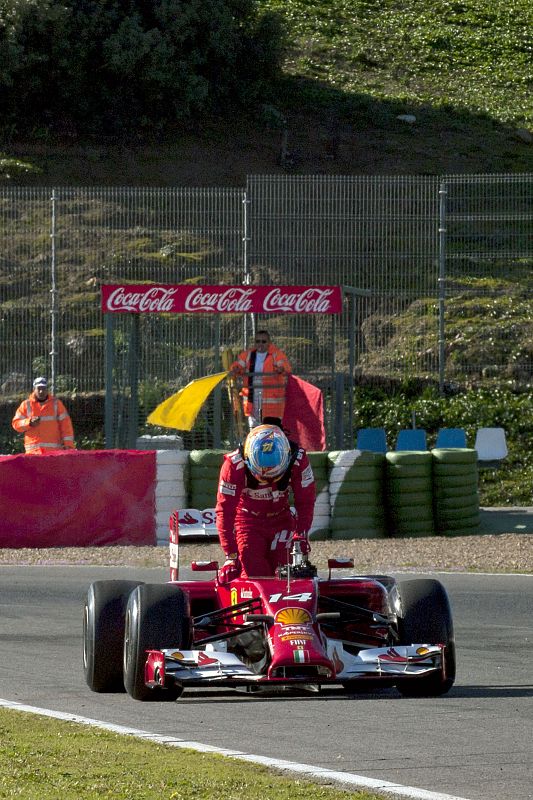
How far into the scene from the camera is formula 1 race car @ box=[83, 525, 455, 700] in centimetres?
738

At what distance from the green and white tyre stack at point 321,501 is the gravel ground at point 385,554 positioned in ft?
0.71

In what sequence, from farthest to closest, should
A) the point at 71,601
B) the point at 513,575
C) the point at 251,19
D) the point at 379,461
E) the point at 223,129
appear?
the point at 251,19 → the point at 223,129 → the point at 379,461 → the point at 513,575 → the point at 71,601

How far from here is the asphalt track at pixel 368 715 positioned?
591 cm

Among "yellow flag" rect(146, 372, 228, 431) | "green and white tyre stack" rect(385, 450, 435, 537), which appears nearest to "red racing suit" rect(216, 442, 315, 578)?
"green and white tyre stack" rect(385, 450, 435, 537)

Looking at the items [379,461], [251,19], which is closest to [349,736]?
[379,461]

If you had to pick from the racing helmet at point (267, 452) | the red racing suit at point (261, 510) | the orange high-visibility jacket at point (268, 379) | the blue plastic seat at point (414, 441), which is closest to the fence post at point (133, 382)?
the orange high-visibility jacket at point (268, 379)

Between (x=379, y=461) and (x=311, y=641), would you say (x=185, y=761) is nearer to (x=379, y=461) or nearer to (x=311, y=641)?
(x=311, y=641)

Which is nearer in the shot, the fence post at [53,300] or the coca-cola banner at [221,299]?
the coca-cola banner at [221,299]

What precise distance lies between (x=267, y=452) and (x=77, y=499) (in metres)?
7.93

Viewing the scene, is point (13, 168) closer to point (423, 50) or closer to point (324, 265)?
point (324, 265)

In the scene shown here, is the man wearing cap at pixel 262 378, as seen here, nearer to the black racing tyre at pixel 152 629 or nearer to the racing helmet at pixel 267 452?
the racing helmet at pixel 267 452

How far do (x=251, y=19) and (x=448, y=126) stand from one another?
5545mm

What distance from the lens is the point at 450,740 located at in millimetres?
6500

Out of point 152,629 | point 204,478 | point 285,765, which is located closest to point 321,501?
point 204,478
